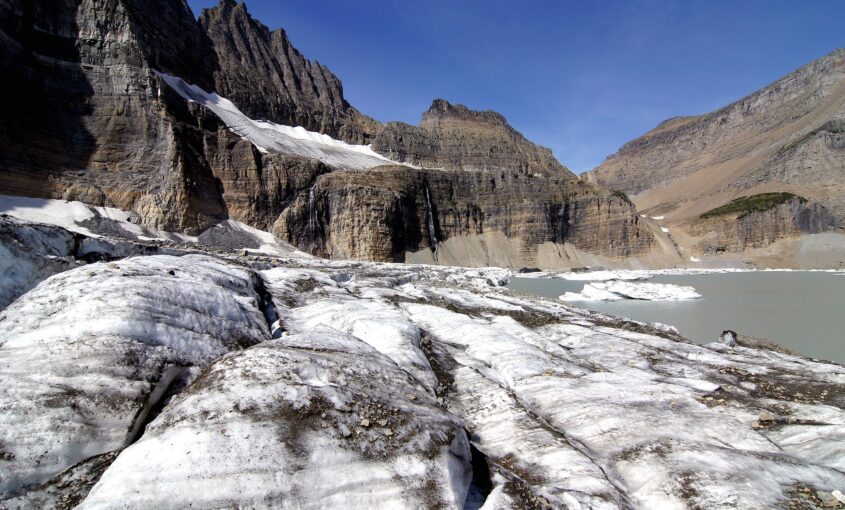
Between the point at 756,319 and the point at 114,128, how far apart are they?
76382 mm

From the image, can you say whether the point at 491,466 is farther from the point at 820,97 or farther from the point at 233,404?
the point at 820,97

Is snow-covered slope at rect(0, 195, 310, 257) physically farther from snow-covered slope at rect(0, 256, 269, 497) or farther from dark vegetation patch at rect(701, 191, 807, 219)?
dark vegetation patch at rect(701, 191, 807, 219)

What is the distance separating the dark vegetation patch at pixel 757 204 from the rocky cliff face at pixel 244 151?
132ft

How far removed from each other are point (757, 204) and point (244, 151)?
135 metres

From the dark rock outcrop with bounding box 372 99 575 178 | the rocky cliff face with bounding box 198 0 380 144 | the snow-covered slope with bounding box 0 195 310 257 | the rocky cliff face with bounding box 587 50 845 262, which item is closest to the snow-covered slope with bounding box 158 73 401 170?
Result: the rocky cliff face with bounding box 198 0 380 144

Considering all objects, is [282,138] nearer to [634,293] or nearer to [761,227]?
[634,293]

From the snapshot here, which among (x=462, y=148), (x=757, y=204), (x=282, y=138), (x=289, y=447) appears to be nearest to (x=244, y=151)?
(x=282, y=138)

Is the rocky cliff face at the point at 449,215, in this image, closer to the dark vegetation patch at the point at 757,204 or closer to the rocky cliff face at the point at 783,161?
the dark vegetation patch at the point at 757,204

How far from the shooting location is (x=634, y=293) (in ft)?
112

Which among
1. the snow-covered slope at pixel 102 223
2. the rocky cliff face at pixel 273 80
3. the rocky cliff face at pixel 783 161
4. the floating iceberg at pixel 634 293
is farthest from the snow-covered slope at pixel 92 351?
the rocky cliff face at pixel 783 161

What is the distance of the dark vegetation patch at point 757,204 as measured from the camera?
10889 cm

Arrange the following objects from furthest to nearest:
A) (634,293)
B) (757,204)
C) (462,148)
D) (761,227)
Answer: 1. (462,148)
2. (757,204)
3. (761,227)
4. (634,293)

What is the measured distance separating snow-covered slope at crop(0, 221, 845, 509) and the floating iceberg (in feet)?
89.7

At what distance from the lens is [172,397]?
4586 mm
